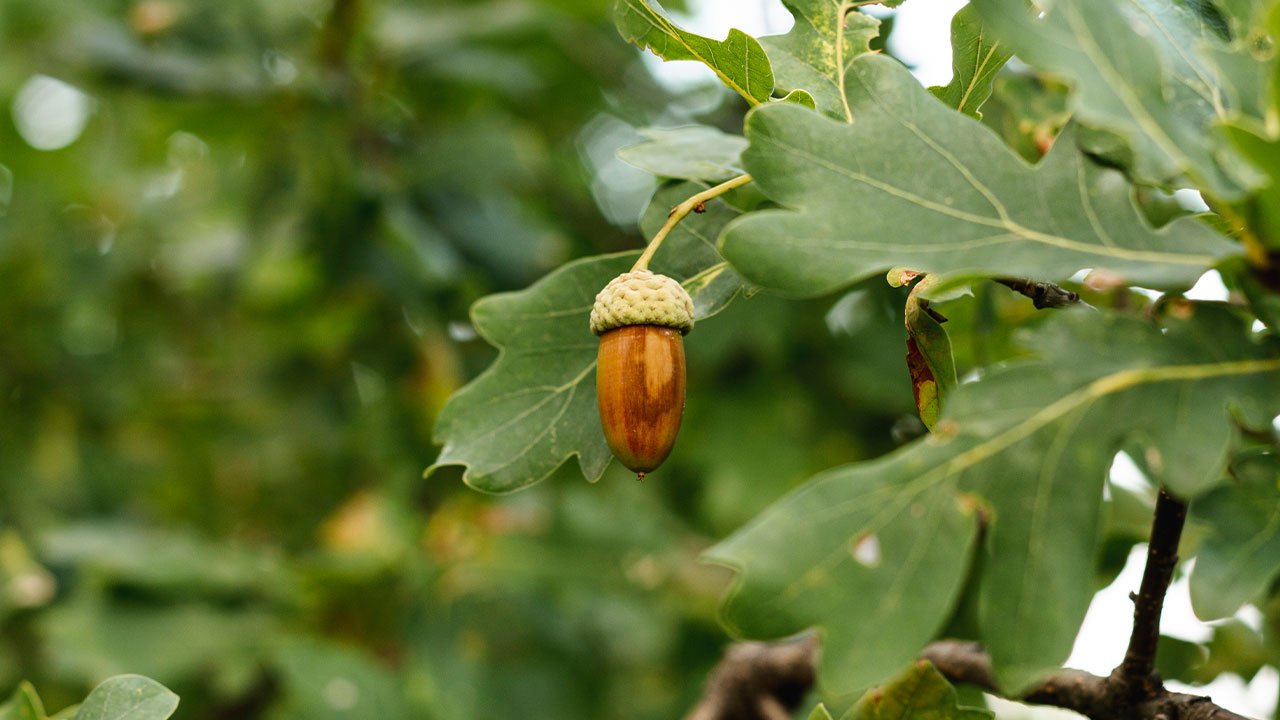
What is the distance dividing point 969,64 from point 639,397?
0.96ft

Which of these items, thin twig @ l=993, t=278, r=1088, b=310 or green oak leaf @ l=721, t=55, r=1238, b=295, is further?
thin twig @ l=993, t=278, r=1088, b=310

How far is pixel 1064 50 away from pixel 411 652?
1.58 meters

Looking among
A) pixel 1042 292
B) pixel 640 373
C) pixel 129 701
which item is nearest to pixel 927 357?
pixel 1042 292

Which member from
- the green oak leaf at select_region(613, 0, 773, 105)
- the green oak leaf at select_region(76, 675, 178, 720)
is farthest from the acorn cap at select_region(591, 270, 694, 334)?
the green oak leaf at select_region(76, 675, 178, 720)

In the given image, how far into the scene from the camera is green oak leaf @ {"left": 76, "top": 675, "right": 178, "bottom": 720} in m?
0.62

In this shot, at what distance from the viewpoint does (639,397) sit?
2.32 feet

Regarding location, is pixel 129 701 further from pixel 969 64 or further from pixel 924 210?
pixel 969 64

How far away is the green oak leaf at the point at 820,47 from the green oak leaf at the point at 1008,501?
0.81ft

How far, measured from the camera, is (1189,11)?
0.67 m

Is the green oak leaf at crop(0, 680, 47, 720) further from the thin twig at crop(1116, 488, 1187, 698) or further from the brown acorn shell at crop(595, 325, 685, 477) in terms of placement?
the thin twig at crop(1116, 488, 1187, 698)

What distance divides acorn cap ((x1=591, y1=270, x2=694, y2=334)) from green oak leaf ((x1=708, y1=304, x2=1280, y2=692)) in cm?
22

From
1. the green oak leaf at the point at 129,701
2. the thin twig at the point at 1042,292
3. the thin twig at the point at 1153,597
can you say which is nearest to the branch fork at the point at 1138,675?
the thin twig at the point at 1153,597

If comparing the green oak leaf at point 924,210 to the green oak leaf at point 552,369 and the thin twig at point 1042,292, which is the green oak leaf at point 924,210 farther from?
the green oak leaf at point 552,369

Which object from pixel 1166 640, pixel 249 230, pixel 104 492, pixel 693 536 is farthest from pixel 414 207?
pixel 1166 640
